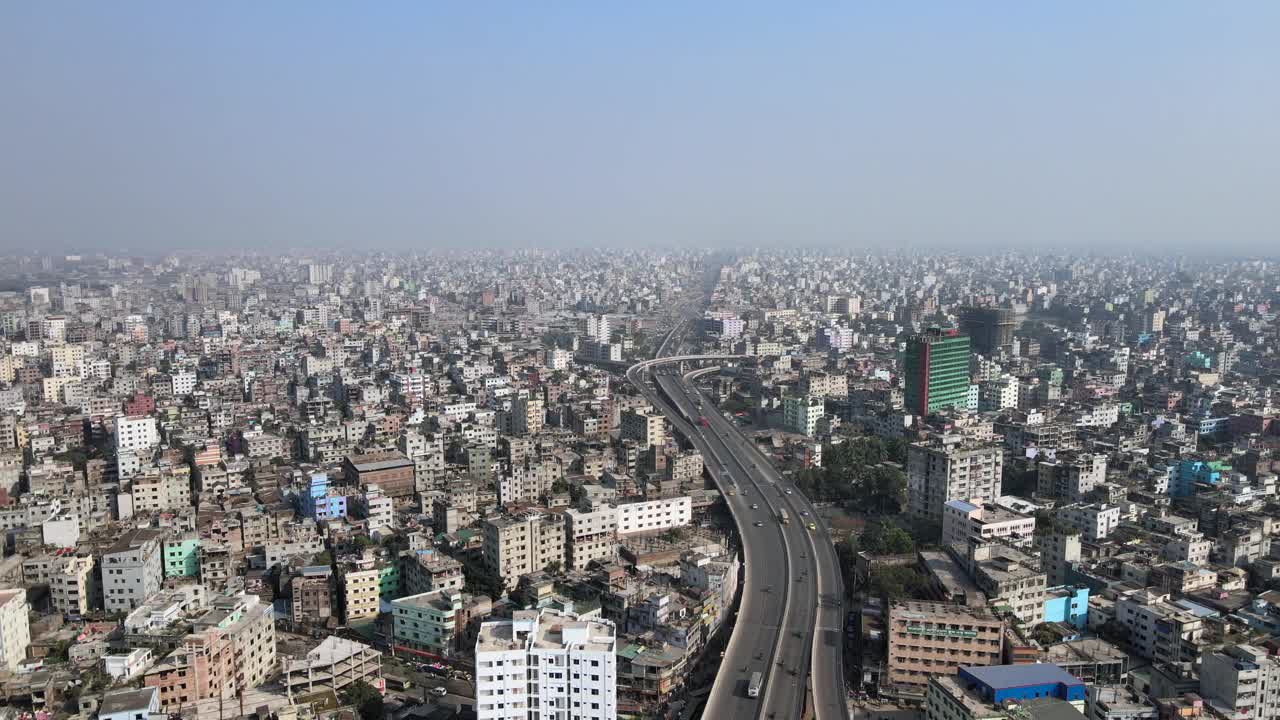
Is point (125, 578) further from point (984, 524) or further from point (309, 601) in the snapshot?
point (984, 524)

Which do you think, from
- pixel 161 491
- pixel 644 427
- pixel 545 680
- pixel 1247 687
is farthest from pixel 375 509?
pixel 1247 687

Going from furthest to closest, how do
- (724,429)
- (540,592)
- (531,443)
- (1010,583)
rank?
1. (724,429)
2. (531,443)
3. (540,592)
4. (1010,583)

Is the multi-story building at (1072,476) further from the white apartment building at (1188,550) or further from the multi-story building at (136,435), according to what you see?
the multi-story building at (136,435)

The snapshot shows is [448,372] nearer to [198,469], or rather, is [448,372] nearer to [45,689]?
[198,469]

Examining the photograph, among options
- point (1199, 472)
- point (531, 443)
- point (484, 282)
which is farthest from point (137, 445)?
point (484, 282)

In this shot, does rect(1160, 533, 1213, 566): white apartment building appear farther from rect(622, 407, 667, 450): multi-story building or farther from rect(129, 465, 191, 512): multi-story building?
rect(129, 465, 191, 512): multi-story building
